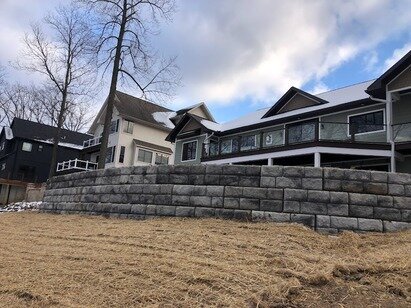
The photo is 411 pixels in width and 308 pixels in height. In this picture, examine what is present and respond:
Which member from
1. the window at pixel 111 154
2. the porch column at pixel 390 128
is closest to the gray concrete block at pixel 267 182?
the porch column at pixel 390 128

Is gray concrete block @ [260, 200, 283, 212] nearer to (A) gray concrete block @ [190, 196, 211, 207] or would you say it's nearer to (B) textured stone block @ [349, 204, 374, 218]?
(A) gray concrete block @ [190, 196, 211, 207]

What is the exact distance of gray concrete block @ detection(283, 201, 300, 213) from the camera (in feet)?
27.0

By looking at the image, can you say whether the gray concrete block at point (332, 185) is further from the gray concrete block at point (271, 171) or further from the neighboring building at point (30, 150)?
the neighboring building at point (30, 150)

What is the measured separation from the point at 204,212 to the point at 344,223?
308 cm

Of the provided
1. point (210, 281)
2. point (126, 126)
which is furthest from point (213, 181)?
point (126, 126)

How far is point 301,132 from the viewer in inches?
711

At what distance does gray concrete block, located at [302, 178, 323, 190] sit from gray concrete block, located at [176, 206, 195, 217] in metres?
2.67

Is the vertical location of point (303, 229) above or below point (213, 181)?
below

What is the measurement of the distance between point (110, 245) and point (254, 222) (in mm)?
3148

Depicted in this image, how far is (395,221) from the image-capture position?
7797 mm

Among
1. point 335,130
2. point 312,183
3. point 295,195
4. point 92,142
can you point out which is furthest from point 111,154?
point 312,183

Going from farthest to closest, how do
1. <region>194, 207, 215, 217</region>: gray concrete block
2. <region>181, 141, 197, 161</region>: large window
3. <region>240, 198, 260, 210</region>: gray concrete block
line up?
<region>181, 141, 197, 161</region>: large window
<region>194, 207, 215, 217</region>: gray concrete block
<region>240, 198, 260, 210</region>: gray concrete block

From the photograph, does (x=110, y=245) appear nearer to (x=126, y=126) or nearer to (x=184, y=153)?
(x=184, y=153)

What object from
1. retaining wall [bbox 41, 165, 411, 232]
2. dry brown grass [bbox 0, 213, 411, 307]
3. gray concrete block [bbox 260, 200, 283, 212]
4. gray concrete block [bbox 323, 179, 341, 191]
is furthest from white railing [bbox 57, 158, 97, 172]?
gray concrete block [bbox 323, 179, 341, 191]
